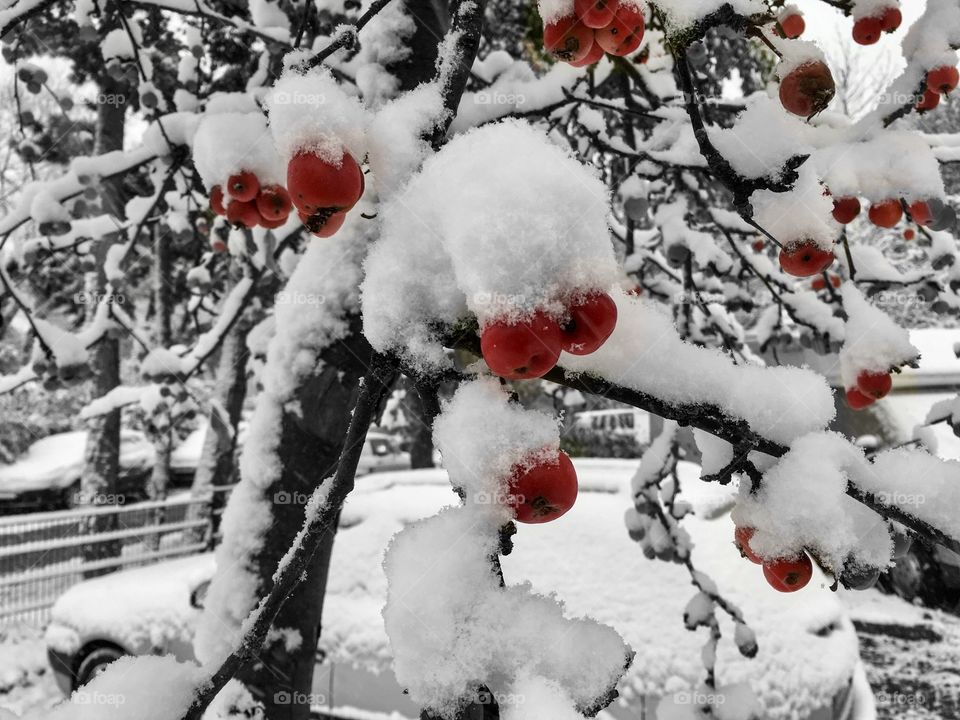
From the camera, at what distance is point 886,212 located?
6.78 feet

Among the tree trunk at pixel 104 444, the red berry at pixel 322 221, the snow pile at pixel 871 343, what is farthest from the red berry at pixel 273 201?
the tree trunk at pixel 104 444

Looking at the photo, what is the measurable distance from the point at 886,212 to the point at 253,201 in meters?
1.82

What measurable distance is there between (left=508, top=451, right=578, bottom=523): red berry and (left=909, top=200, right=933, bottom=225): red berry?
164 centimetres

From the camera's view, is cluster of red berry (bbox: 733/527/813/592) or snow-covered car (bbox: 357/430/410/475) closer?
cluster of red berry (bbox: 733/527/813/592)

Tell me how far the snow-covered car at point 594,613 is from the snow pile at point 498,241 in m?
2.58

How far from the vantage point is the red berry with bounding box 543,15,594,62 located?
4.12 ft

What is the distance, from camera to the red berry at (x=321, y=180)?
91 cm

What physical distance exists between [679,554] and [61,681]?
4.92 metres

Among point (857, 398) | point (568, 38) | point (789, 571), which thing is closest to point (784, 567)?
point (789, 571)

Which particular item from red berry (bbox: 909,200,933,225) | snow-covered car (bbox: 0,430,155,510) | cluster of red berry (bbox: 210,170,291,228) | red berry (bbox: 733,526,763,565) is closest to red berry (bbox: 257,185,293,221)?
cluster of red berry (bbox: 210,170,291,228)

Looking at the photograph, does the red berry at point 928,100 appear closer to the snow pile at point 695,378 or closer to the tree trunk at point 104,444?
the snow pile at point 695,378

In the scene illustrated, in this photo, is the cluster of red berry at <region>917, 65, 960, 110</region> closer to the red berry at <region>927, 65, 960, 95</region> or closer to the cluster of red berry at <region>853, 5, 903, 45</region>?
the red berry at <region>927, 65, 960, 95</region>

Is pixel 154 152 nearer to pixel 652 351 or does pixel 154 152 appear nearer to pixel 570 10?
pixel 570 10

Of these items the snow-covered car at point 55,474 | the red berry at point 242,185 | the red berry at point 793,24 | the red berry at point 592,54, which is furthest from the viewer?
the snow-covered car at point 55,474
